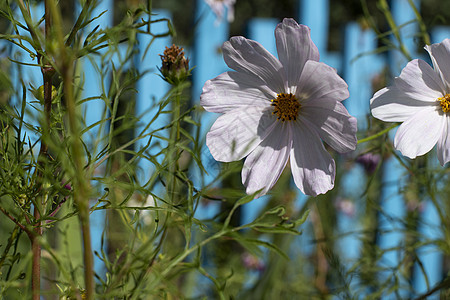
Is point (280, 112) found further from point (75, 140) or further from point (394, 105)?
point (75, 140)

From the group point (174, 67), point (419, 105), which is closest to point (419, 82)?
point (419, 105)

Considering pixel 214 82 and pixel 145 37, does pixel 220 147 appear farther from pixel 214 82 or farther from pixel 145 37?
pixel 145 37

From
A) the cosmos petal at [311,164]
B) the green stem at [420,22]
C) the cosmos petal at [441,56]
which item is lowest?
the cosmos petal at [311,164]

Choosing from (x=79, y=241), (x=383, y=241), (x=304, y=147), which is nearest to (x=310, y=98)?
(x=304, y=147)

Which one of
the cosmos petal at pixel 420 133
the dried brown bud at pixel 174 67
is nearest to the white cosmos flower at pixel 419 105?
the cosmos petal at pixel 420 133

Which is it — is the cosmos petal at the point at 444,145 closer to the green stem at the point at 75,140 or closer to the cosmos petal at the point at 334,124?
the cosmos petal at the point at 334,124
